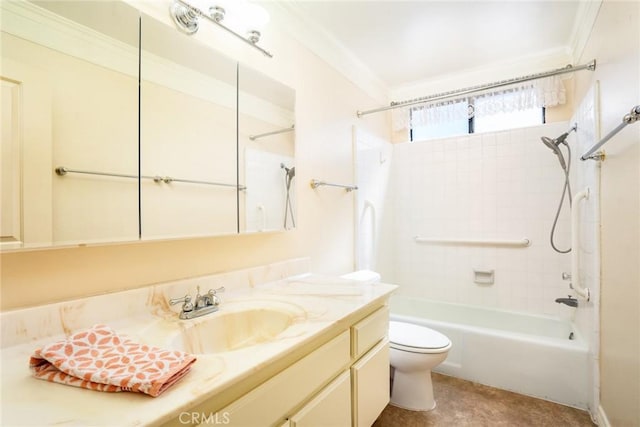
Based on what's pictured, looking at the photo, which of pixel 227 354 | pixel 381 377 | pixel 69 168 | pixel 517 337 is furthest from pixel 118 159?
pixel 517 337

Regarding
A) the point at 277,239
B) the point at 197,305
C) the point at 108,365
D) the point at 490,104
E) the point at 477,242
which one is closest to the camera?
the point at 108,365

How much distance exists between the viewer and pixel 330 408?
1085 millimetres

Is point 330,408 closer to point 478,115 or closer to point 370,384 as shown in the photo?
point 370,384

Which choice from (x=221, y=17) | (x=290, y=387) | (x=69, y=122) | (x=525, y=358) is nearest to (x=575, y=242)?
(x=525, y=358)

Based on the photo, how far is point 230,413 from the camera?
73cm

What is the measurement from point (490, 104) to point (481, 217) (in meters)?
1.01

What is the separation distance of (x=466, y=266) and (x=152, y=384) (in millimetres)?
2866

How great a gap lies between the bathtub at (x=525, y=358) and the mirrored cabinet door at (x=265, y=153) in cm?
149

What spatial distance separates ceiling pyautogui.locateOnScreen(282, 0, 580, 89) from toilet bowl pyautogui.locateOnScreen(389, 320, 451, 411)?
205 centimetres

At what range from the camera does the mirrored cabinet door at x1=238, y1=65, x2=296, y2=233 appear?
1.50m

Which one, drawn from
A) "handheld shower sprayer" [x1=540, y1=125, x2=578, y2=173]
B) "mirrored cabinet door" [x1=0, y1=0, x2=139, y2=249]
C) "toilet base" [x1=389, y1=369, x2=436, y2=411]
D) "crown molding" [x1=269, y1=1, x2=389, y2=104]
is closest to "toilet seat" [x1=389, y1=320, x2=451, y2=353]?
"toilet base" [x1=389, y1=369, x2=436, y2=411]

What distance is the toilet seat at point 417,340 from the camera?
181cm

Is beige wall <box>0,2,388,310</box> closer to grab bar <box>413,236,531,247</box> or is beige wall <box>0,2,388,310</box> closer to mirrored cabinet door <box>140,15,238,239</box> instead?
mirrored cabinet door <box>140,15,238,239</box>

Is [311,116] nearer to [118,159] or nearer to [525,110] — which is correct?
[118,159]
